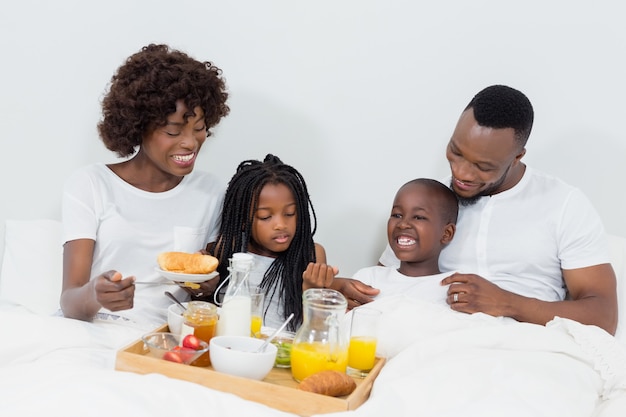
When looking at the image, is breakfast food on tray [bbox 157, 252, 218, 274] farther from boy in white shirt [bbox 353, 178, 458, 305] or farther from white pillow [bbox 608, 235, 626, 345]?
white pillow [bbox 608, 235, 626, 345]

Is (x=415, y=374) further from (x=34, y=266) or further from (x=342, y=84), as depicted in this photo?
(x=34, y=266)

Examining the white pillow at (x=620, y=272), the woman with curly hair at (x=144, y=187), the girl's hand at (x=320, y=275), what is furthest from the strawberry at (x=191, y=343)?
the white pillow at (x=620, y=272)

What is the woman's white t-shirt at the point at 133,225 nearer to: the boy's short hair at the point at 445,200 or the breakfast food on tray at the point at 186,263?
the breakfast food on tray at the point at 186,263

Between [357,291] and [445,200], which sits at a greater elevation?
[445,200]

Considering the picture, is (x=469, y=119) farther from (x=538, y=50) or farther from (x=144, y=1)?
(x=144, y=1)

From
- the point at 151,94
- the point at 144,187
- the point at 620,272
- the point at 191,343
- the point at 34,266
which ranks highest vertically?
the point at 151,94

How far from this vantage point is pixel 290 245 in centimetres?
217

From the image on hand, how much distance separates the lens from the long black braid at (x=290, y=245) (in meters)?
2.13

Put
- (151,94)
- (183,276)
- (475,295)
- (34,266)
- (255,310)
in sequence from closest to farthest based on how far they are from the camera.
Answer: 1. (255,310)
2. (183,276)
3. (475,295)
4. (151,94)
5. (34,266)

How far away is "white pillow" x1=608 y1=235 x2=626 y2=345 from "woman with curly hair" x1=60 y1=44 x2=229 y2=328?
119 centimetres

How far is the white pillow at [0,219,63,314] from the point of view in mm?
2332

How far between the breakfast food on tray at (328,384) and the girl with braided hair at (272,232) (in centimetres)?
68

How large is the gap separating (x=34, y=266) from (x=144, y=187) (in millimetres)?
509

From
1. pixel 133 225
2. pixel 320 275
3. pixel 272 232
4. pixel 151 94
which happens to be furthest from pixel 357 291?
pixel 151 94
